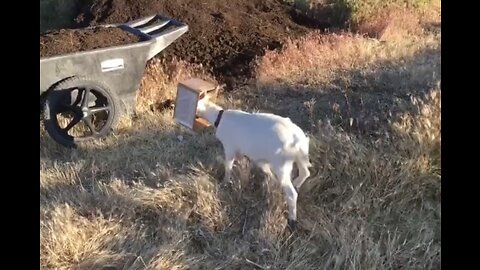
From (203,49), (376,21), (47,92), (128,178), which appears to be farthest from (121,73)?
(376,21)

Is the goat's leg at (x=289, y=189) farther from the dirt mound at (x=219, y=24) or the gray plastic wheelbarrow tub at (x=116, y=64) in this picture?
the dirt mound at (x=219, y=24)

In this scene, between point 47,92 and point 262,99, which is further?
point 262,99

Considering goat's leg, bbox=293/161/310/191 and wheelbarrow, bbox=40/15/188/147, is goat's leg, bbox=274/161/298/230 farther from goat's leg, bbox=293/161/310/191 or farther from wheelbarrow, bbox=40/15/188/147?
wheelbarrow, bbox=40/15/188/147

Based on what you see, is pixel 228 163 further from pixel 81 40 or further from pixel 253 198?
pixel 81 40

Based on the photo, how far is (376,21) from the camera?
7.67m

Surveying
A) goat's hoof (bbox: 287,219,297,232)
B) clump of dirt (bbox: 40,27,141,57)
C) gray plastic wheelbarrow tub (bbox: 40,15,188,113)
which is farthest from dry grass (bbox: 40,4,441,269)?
clump of dirt (bbox: 40,27,141,57)

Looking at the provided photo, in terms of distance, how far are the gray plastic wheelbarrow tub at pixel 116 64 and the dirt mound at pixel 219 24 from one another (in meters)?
1.02

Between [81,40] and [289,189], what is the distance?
246cm

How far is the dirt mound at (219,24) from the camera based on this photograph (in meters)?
6.92

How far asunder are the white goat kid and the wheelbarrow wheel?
1158mm

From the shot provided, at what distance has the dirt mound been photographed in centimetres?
692

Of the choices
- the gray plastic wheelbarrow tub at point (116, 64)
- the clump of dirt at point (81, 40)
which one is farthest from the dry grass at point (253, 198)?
the clump of dirt at point (81, 40)
